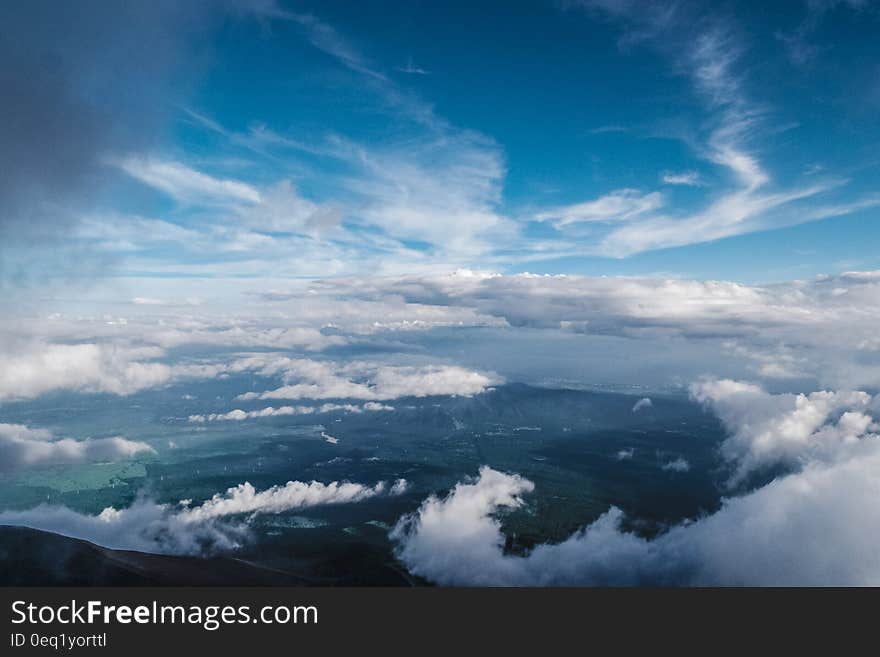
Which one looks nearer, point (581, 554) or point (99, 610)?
point (99, 610)

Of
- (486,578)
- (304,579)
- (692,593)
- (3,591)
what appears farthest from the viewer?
(486,578)

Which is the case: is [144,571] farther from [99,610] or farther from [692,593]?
[692,593]

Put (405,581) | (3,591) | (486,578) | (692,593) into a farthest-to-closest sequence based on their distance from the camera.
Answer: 1. (486,578)
2. (405,581)
3. (692,593)
4. (3,591)

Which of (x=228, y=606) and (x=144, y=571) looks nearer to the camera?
(x=228, y=606)

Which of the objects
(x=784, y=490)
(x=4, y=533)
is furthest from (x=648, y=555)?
(x=4, y=533)

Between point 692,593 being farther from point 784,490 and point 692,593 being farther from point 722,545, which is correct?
point 784,490

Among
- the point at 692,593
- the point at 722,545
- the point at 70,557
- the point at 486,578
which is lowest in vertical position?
the point at 486,578

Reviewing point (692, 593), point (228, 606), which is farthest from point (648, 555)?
point (228, 606)

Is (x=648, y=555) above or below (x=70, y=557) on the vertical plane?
below

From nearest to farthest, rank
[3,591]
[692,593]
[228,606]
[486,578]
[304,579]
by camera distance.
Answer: [228,606] → [3,591] → [692,593] → [304,579] → [486,578]
